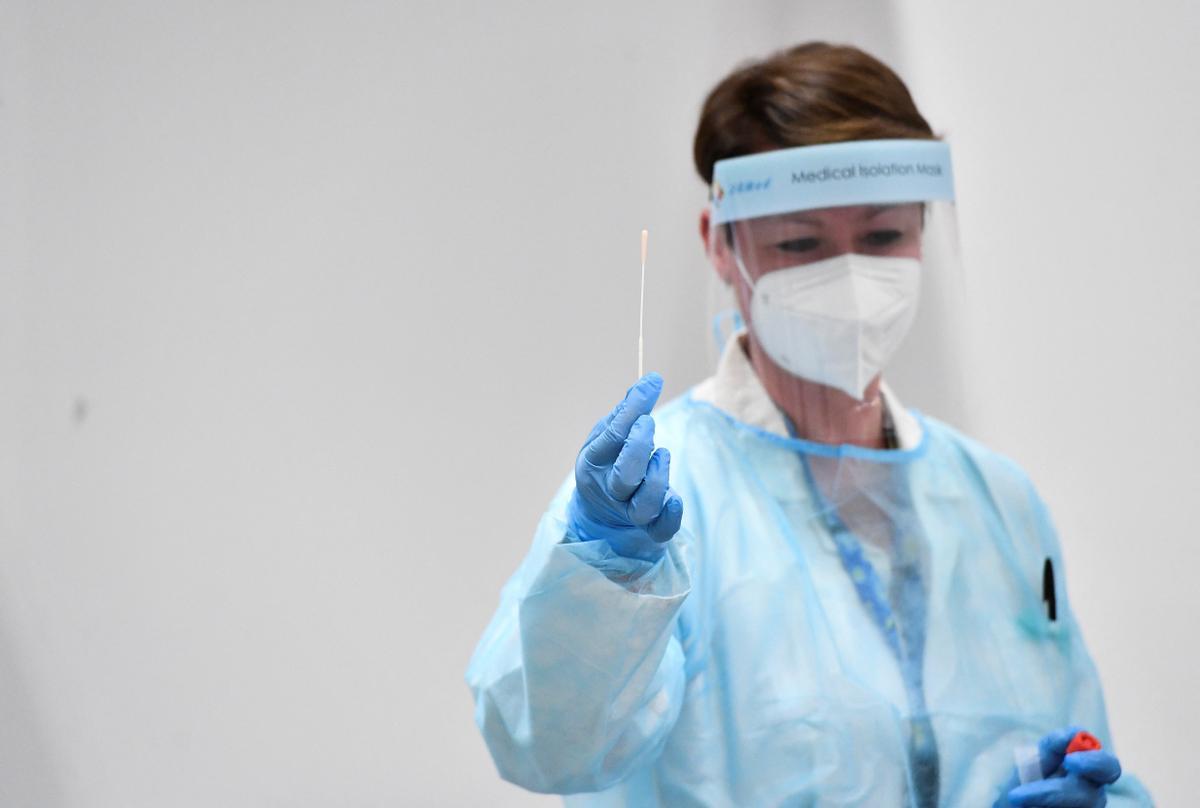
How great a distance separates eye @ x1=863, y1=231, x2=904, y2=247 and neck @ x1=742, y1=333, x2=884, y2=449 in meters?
0.14

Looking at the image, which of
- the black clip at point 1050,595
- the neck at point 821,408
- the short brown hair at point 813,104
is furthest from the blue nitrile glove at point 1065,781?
the short brown hair at point 813,104

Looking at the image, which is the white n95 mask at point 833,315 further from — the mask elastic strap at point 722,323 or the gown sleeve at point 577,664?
the gown sleeve at point 577,664

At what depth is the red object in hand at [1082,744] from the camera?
1118mm

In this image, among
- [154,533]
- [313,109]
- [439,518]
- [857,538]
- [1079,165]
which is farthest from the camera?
[1079,165]

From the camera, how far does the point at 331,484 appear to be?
151cm

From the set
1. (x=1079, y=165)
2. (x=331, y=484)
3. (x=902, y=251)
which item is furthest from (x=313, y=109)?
(x=1079, y=165)

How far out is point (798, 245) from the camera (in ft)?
3.96

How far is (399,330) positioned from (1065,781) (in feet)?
3.12

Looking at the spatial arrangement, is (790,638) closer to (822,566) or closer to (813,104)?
(822,566)

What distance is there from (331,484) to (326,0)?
0.62 m

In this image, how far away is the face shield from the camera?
1.17 metres

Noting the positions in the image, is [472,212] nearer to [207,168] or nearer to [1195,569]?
[207,168]

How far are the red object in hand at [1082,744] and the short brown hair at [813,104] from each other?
620mm

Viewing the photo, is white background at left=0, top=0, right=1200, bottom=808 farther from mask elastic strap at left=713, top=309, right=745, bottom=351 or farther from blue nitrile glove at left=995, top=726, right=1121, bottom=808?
blue nitrile glove at left=995, top=726, right=1121, bottom=808
